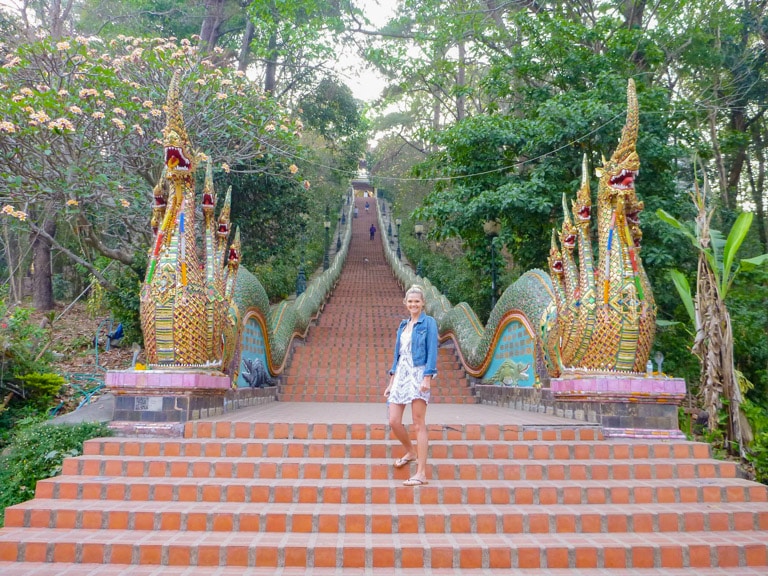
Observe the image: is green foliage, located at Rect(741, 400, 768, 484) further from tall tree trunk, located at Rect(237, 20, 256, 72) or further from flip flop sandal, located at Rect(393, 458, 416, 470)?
tall tree trunk, located at Rect(237, 20, 256, 72)

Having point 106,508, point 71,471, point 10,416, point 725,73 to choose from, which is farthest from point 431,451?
point 725,73

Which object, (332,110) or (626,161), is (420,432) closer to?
(626,161)

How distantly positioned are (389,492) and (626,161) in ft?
13.4

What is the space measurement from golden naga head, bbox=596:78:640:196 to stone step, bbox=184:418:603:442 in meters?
2.51

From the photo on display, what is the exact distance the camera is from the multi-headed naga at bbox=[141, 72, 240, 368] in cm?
587

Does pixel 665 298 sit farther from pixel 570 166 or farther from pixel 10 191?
pixel 10 191

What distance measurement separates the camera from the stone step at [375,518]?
4164 millimetres

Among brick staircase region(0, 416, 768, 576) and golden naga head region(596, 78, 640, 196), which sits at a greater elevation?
golden naga head region(596, 78, 640, 196)

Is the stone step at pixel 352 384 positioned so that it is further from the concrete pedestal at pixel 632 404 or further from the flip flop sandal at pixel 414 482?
the flip flop sandal at pixel 414 482

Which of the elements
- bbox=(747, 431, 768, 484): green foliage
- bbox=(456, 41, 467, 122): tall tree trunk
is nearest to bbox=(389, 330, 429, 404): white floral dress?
bbox=(747, 431, 768, 484): green foliage

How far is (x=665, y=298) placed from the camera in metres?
9.74

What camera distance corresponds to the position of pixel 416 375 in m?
4.53

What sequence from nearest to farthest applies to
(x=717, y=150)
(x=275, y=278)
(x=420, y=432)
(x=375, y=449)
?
(x=420, y=432), (x=375, y=449), (x=717, y=150), (x=275, y=278)

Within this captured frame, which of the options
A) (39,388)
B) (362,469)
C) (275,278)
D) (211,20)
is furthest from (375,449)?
(211,20)
